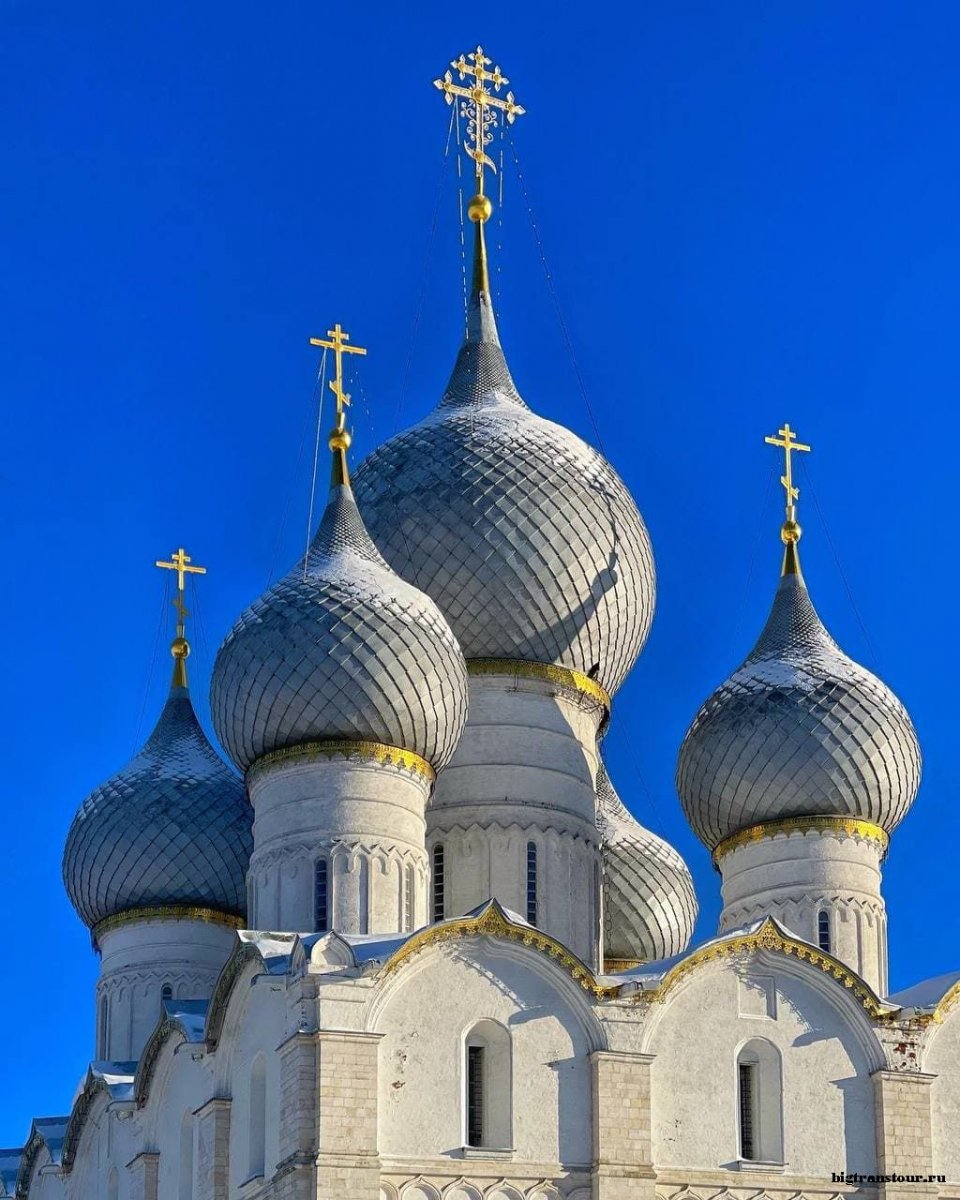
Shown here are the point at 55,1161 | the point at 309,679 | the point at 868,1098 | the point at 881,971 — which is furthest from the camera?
the point at 55,1161

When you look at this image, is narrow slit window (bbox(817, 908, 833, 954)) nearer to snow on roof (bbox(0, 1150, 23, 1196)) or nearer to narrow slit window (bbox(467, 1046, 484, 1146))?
narrow slit window (bbox(467, 1046, 484, 1146))

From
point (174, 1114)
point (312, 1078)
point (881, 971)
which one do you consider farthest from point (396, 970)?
point (881, 971)

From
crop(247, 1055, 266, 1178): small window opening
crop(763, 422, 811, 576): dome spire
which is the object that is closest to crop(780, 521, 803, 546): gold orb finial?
crop(763, 422, 811, 576): dome spire

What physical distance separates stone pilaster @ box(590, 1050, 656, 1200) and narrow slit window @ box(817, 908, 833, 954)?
4.71 metres

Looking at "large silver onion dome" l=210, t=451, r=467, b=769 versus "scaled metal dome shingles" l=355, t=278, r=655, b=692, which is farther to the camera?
"scaled metal dome shingles" l=355, t=278, r=655, b=692

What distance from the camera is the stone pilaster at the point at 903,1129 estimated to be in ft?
82.9

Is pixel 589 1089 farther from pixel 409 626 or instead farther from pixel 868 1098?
pixel 409 626

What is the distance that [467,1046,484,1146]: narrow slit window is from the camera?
24.2 meters

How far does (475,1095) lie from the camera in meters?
24.4

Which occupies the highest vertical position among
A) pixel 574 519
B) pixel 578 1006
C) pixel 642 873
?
pixel 574 519

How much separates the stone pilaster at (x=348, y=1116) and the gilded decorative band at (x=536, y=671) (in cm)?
627

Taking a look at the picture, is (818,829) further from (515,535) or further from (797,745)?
(515,535)

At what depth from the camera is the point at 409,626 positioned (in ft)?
90.9

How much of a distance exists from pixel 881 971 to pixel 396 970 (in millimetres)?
7198
